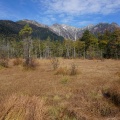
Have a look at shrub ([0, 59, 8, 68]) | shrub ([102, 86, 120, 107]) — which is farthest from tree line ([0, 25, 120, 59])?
shrub ([102, 86, 120, 107])

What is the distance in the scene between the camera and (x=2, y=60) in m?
20.8

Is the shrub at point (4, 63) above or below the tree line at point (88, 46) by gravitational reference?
below

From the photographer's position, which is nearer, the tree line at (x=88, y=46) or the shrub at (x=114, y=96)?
A: the shrub at (x=114, y=96)

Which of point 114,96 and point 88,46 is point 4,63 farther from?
point 88,46

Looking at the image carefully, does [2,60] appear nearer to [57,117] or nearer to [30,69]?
[30,69]

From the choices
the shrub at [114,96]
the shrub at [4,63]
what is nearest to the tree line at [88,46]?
the shrub at [4,63]

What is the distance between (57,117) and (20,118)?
59.3 inches

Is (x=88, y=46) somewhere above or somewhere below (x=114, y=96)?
above

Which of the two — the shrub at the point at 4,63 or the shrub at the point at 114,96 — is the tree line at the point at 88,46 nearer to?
the shrub at the point at 4,63

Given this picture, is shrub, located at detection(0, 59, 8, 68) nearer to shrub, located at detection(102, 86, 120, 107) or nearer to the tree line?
the tree line

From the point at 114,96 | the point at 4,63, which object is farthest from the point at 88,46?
the point at 114,96

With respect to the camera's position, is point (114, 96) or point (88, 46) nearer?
point (114, 96)

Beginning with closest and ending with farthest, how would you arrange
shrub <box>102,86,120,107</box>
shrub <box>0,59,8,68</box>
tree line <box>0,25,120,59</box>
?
1. shrub <box>102,86,120,107</box>
2. shrub <box>0,59,8,68</box>
3. tree line <box>0,25,120,59</box>

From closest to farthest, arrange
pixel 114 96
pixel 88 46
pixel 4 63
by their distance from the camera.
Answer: pixel 114 96
pixel 4 63
pixel 88 46
